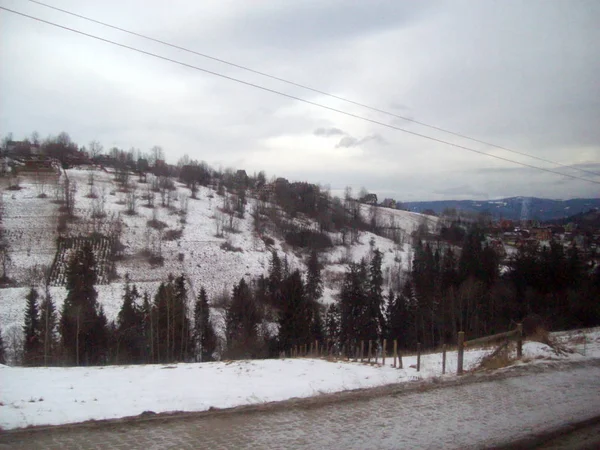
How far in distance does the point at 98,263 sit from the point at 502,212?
55.8 meters

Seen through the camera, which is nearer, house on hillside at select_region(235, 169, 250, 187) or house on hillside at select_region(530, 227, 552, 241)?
house on hillside at select_region(530, 227, 552, 241)

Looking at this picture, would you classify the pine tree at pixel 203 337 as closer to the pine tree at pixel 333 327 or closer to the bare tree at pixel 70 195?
the pine tree at pixel 333 327

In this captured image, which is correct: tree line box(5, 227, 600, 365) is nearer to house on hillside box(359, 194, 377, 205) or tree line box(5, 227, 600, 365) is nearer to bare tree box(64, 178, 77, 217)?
bare tree box(64, 178, 77, 217)

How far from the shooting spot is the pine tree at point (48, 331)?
3122 cm

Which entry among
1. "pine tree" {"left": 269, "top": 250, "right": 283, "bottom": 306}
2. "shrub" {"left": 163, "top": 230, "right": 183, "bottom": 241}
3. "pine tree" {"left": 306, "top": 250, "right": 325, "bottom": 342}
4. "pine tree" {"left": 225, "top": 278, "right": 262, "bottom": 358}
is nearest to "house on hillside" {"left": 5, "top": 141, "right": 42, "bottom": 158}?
"shrub" {"left": 163, "top": 230, "right": 183, "bottom": 241}

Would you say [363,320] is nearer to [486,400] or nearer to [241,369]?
[241,369]

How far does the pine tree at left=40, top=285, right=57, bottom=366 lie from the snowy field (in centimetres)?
2442

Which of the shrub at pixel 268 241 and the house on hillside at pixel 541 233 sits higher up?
the house on hillside at pixel 541 233

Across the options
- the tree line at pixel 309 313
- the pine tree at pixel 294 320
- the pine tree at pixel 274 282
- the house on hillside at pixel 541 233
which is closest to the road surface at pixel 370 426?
the tree line at pixel 309 313

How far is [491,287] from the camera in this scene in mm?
51500

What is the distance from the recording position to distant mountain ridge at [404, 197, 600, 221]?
2898 centimetres

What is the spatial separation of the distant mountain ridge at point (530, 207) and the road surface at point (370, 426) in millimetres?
23862

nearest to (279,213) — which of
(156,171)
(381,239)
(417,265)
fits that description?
(381,239)

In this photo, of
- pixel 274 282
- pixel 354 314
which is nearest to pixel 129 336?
pixel 354 314
